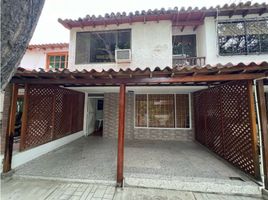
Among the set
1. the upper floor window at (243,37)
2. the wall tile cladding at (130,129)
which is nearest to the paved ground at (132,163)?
the wall tile cladding at (130,129)

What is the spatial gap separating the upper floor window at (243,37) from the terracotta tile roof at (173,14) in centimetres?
47

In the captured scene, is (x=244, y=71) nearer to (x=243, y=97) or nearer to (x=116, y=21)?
(x=243, y=97)

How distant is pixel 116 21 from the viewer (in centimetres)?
700

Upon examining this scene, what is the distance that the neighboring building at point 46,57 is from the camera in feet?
36.5

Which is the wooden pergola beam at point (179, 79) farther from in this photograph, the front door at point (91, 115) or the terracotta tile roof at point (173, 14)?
the front door at point (91, 115)

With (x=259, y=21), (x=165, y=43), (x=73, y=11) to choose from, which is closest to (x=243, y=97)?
(x=165, y=43)

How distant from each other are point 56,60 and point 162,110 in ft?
29.6

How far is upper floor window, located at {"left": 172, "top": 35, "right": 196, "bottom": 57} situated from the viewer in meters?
7.84

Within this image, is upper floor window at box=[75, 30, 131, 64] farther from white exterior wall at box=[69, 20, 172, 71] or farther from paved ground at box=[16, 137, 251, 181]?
paved ground at box=[16, 137, 251, 181]

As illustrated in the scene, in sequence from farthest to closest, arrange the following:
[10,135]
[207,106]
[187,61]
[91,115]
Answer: [91,115] → [187,61] → [207,106] → [10,135]

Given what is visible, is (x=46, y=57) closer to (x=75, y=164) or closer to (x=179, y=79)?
(x=75, y=164)

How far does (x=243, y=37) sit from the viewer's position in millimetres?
A: 6645

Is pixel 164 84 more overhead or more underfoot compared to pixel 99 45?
more underfoot

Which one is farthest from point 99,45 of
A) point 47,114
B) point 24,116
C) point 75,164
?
point 75,164
